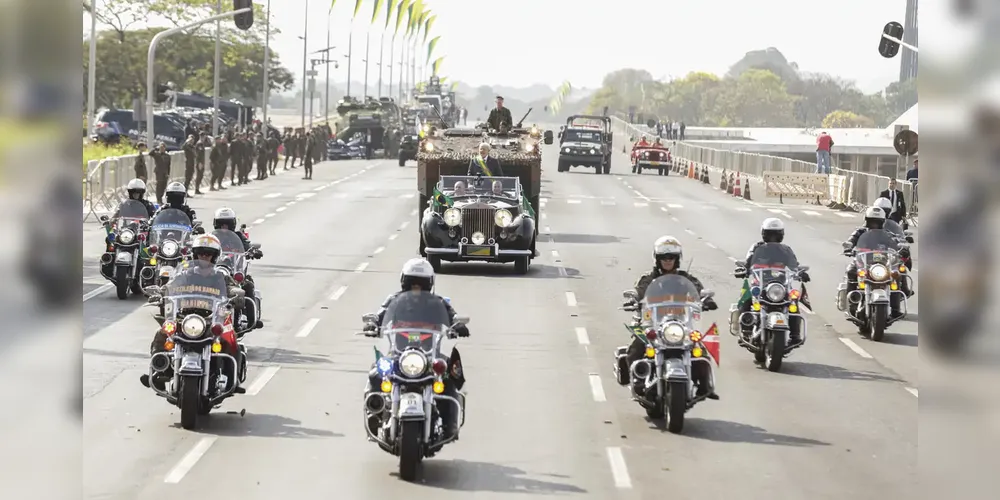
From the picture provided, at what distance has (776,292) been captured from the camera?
17.5m

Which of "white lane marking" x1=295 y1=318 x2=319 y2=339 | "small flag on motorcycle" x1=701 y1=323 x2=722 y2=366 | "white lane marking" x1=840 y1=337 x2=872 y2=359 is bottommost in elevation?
"white lane marking" x1=295 y1=318 x2=319 y2=339

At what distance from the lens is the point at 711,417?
48.2 ft

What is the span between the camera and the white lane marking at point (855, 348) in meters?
19.9

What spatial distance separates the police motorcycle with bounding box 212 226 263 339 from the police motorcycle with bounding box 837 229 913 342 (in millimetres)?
7920

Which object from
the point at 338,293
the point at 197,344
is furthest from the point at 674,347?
the point at 338,293

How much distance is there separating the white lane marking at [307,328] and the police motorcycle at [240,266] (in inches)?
64.9

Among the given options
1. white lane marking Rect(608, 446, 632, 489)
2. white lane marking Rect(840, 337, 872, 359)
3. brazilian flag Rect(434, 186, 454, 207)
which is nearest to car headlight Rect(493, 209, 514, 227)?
brazilian flag Rect(434, 186, 454, 207)

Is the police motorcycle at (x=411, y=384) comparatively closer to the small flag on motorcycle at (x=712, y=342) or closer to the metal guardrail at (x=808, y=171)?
the small flag on motorcycle at (x=712, y=342)

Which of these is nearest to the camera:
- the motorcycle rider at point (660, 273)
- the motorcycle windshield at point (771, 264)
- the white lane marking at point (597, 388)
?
the motorcycle rider at point (660, 273)

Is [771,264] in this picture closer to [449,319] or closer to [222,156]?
[449,319]

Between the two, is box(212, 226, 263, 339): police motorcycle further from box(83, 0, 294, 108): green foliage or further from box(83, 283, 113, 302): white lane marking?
box(83, 0, 294, 108): green foliage

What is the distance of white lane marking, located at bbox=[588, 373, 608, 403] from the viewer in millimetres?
15812

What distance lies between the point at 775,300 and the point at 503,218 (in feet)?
36.8

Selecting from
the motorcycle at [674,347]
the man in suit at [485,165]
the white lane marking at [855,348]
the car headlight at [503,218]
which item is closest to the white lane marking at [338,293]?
the car headlight at [503,218]
